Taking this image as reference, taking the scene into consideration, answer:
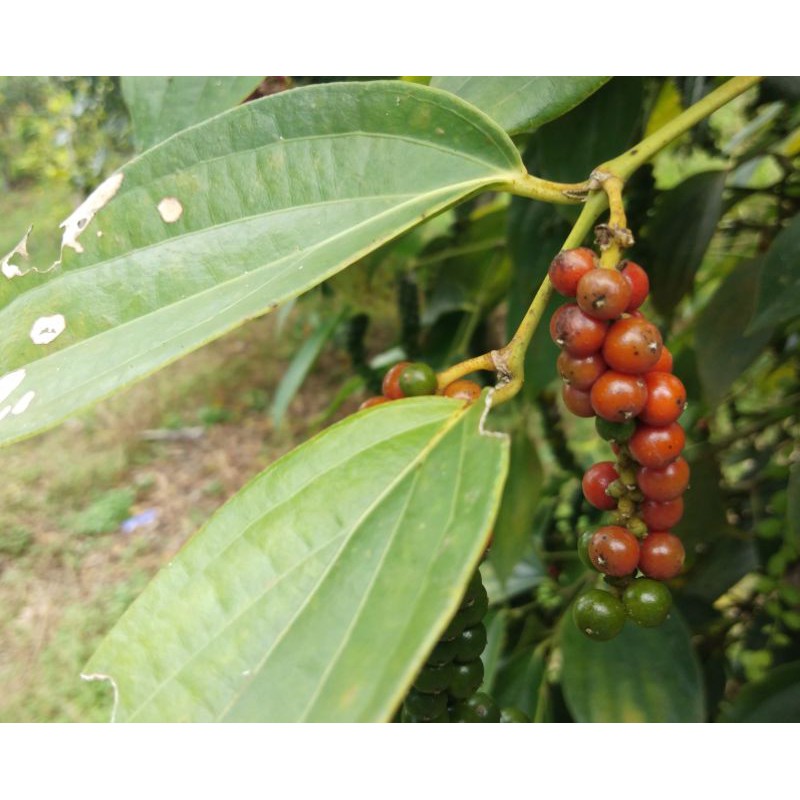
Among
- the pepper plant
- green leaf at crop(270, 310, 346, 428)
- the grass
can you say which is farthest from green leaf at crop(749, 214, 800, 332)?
the grass

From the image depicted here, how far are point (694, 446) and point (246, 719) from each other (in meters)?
0.63

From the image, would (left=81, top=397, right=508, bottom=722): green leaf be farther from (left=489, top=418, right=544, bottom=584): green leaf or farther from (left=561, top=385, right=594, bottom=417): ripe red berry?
(left=489, top=418, right=544, bottom=584): green leaf

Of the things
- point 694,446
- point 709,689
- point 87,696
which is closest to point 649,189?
point 694,446

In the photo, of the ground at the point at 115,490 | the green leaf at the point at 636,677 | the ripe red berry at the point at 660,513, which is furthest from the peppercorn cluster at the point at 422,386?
the ground at the point at 115,490

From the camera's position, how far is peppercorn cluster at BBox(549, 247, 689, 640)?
0.37 meters

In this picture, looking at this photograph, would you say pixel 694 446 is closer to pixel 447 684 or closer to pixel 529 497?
pixel 529 497

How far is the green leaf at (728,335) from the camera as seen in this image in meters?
0.72

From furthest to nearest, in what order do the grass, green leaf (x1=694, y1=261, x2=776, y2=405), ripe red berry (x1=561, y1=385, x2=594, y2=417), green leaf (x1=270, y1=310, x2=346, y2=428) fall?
1. the grass
2. green leaf (x1=270, y1=310, x2=346, y2=428)
3. green leaf (x1=694, y1=261, x2=776, y2=405)
4. ripe red berry (x1=561, y1=385, x2=594, y2=417)

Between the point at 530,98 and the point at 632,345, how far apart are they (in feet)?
0.64

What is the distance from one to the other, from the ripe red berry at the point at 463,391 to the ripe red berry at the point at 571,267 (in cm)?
6

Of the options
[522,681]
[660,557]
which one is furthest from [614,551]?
[522,681]

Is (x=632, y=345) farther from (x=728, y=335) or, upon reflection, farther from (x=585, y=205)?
(x=728, y=335)

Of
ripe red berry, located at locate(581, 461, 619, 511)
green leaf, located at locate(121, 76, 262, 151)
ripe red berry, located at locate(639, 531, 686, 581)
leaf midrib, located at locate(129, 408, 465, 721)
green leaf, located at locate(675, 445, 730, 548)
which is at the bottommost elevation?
green leaf, located at locate(675, 445, 730, 548)

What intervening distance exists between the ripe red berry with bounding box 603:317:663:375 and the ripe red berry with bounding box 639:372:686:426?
14mm
